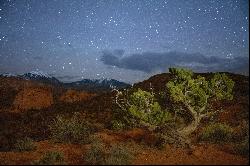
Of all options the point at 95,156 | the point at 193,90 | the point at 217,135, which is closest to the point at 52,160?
the point at 95,156

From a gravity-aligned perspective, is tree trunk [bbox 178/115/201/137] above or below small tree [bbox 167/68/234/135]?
below

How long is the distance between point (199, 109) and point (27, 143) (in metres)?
7.54

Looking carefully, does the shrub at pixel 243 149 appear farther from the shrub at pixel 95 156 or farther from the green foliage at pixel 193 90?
the shrub at pixel 95 156

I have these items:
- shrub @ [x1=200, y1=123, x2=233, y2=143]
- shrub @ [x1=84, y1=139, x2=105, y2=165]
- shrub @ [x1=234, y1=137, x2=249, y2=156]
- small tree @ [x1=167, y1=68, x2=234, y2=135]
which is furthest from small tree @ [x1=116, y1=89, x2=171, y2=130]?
shrub @ [x1=234, y1=137, x2=249, y2=156]

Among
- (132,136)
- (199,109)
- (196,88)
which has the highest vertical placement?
(196,88)

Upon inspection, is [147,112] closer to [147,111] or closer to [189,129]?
[147,111]

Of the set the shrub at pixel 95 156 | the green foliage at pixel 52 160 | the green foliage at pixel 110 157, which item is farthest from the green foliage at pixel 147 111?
the green foliage at pixel 52 160

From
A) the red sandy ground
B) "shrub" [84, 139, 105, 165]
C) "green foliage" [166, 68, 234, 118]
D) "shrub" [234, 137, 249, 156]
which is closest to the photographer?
the red sandy ground

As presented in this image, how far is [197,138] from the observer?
54.7 ft

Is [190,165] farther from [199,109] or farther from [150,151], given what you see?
[199,109]

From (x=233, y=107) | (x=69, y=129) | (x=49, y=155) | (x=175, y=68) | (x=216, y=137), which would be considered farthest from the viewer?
(x=233, y=107)

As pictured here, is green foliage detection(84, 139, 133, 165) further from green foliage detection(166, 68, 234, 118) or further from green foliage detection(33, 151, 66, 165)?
green foliage detection(166, 68, 234, 118)

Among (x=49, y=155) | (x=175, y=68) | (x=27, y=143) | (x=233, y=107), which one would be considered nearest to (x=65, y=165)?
(x=49, y=155)

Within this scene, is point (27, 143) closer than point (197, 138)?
Yes
